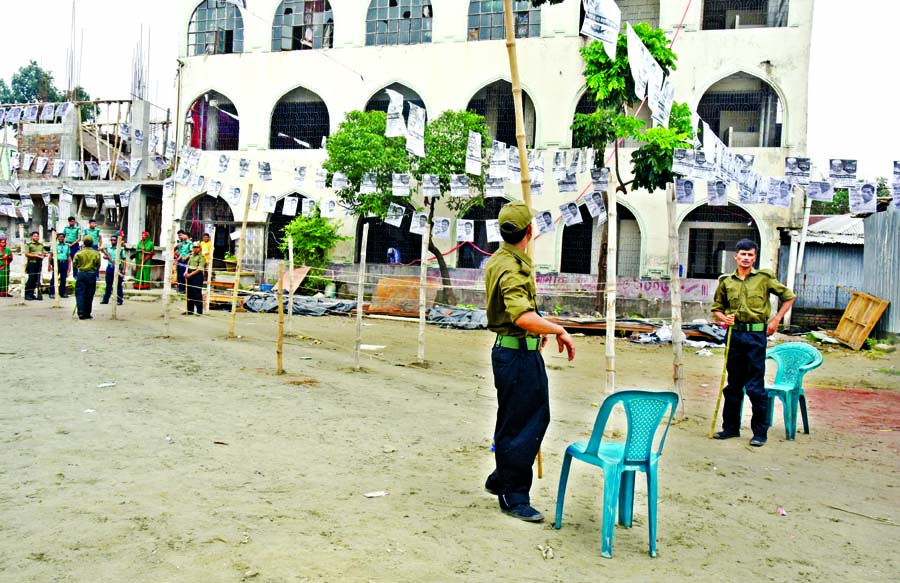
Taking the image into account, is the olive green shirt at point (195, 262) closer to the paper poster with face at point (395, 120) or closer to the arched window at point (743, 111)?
the paper poster with face at point (395, 120)

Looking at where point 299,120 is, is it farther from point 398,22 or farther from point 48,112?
point 48,112

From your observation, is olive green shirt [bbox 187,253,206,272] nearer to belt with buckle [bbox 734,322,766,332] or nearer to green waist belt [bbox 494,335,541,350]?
belt with buckle [bbox 734,322,766,332]

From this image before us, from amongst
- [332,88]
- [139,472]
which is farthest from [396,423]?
[332,88]

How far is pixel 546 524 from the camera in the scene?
4.11 m

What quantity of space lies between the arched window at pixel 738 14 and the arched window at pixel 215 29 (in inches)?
561

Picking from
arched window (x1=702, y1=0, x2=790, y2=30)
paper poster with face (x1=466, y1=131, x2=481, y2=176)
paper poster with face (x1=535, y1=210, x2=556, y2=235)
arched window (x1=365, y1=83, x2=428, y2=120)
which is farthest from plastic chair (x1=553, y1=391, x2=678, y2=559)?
arched window (x1=365, y1=83, x2=428, y2=120)

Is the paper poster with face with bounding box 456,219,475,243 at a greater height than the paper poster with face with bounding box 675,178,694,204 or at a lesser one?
lesser

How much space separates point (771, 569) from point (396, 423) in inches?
144

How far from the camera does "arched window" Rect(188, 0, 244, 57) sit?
2322 centimetres

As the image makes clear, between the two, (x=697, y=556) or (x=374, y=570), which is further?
(x=697, y=556)

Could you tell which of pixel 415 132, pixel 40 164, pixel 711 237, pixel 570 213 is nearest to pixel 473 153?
pixel 415 132

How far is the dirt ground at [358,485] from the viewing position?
3.48 m

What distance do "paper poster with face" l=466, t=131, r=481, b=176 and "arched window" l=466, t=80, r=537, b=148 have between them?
7.54 m

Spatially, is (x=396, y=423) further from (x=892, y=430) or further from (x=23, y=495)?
(x=892, y=430)
